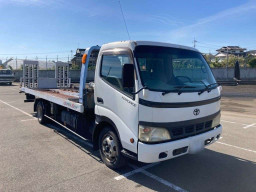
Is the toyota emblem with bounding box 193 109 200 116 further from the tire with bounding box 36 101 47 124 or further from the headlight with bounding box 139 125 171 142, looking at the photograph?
the tire with bounding box 36 101 47 124

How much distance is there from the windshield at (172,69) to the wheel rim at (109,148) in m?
1.36

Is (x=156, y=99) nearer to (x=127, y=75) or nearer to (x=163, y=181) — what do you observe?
(x=127, y=75)

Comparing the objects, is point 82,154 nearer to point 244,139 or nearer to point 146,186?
point 146,186

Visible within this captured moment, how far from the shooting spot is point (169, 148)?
3.60 meters

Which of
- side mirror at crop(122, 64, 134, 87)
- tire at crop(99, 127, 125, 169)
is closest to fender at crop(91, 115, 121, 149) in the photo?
tire at crop(99, 127, 125, 169)

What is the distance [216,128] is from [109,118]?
6.72ft

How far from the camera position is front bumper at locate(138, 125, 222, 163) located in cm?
350

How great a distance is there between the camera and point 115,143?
13.7 feet

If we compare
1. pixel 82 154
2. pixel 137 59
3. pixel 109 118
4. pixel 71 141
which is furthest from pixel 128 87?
pixel 71 141

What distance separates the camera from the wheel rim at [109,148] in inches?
168

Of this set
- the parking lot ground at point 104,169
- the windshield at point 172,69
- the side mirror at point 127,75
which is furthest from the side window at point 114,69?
the parking lot ground at point 104,169

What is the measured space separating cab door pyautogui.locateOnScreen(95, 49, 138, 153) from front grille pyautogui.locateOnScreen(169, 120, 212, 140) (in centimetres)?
61

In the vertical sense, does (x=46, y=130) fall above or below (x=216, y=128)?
below

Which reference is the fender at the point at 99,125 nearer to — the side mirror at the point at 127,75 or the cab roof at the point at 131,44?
the side mirror at the point at 127,75
